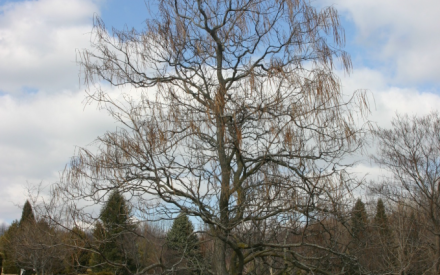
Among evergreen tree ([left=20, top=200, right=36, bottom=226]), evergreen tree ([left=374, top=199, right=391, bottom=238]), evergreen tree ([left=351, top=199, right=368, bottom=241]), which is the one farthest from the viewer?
evergreen tree ([left=20, top=200, right=36, bottom=226])

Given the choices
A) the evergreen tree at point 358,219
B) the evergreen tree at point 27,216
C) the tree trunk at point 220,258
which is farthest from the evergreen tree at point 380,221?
the evergreen tree at point 27,216

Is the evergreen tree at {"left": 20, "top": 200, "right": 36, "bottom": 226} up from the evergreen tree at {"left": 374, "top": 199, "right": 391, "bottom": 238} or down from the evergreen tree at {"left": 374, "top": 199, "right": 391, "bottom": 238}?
up

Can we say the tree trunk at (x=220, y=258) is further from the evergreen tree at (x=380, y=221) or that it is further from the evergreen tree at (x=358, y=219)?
the evergreen tree at (x=380, y=221)

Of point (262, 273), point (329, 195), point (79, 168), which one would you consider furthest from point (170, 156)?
point (262, 273)

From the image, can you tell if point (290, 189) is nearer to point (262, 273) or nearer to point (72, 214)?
point (262, 273)

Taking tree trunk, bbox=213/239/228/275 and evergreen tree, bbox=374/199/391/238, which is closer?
tree trunk, bbox=213/239/228/275

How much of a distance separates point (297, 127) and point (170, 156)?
1.58 m

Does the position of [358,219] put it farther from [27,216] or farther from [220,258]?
[27,216]

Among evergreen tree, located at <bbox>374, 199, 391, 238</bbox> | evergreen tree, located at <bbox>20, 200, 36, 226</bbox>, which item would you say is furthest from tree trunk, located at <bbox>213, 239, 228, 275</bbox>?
evergreen tree, located at <bbox>20, 200, 36, 226</bbox>

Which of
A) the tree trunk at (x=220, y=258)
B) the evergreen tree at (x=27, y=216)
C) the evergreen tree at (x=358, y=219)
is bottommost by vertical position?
the tree trunk at (x=220, y=258)

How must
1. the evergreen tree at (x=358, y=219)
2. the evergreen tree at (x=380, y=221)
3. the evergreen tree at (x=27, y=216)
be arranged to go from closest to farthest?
the evergreen tree at (x=358, y=219)
the evergreen tree at (x=380, y=221)
the evergreen tree at (x=27, y=216)

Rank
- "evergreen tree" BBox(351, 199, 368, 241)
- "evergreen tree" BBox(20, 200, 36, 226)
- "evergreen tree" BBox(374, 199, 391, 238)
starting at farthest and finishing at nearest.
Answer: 1. "evergreen tree" BBox(20, 200, 36, 226)
2. "evergreen tree" BBox(374, 199, 391, 238)
3. "evergreen tree" BBox(351, 199, 368, 241)

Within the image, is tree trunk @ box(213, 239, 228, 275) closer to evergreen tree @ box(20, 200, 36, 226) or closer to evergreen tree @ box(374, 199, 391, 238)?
evergreen tree @ box(374, 199, 391, 238)

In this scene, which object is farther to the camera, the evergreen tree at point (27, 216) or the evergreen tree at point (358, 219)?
the evergreen tree at point (27, 216)
